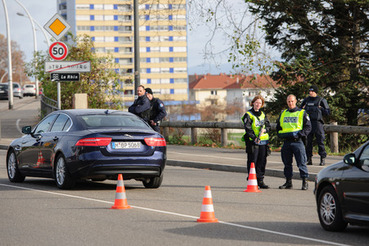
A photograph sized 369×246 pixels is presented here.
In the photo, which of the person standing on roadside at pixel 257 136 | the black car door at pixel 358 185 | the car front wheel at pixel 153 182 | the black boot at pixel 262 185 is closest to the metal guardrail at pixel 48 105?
the car front wheel at pixel 153 182

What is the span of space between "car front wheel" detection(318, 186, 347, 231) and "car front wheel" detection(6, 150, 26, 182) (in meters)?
8.02

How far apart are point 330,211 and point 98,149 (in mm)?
5346

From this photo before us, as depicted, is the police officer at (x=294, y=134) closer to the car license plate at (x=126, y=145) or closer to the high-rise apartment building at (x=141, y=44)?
the car license plate at (x=126, y=145)

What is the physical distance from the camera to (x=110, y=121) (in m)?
13.7

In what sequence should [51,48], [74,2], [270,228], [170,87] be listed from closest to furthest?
1. [270,228]
2. [51,48]
3. [74,2]
4. [170,87]

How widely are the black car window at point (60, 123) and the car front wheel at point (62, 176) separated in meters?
0.72

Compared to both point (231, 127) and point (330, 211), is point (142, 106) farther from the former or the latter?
point (330, 211)

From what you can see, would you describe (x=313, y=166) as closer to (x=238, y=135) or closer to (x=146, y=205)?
(x=146, y=205)

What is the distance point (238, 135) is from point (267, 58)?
6926mm

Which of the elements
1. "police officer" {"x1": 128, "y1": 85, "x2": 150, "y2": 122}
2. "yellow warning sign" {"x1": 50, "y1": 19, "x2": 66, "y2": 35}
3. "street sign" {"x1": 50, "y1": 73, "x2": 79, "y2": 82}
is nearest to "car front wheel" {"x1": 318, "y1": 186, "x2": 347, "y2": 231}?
"police officer" {"x1": 128, "y1": 85, "x2": 150, "y2": 122}

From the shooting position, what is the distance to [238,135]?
30609 millimetres

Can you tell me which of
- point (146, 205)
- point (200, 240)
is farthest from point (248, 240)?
point (146, 205)

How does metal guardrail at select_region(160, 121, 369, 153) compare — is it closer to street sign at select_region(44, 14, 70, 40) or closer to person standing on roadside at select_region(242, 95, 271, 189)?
street sign at select_region(44, 14, 70, 40)

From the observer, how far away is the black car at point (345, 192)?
8.07 meters
